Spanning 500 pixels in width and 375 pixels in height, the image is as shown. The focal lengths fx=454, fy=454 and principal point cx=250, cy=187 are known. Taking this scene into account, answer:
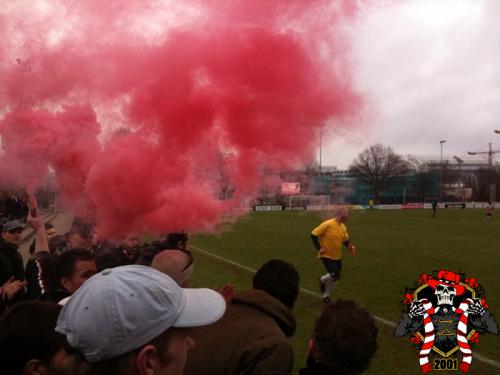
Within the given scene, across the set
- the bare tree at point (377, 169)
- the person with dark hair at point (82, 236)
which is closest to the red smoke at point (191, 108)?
the person with dark hair at point (82, 236)

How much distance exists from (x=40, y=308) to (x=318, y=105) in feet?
16.7

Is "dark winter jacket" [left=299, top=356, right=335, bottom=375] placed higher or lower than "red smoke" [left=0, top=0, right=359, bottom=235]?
lower

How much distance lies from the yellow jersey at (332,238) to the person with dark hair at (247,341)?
6.92m

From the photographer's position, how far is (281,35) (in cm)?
621

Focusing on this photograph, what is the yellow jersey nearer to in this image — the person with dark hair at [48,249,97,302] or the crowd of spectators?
the crowd of spectators

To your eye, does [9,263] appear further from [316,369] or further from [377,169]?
[377,169]

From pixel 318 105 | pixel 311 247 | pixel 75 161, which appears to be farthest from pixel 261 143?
pixel 311 247

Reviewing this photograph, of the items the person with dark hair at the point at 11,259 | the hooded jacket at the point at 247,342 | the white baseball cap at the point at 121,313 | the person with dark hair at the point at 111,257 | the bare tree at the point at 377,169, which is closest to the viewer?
the white baseball cap at the point at 121,313

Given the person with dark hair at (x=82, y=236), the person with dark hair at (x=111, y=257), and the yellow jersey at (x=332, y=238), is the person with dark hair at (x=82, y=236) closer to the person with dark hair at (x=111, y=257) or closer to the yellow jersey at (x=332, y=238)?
the person with dark hair at (x=111, y=257)

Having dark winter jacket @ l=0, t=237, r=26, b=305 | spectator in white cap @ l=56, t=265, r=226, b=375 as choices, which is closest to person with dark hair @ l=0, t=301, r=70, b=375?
spectator in white cap @ l=56, t=265, r=226, b=375

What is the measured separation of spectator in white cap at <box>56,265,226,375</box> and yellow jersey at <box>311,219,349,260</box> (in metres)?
8.14

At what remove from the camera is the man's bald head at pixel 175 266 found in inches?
143

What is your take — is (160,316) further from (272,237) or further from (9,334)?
(272,237)

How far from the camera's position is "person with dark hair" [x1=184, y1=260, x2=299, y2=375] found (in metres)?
2.30
